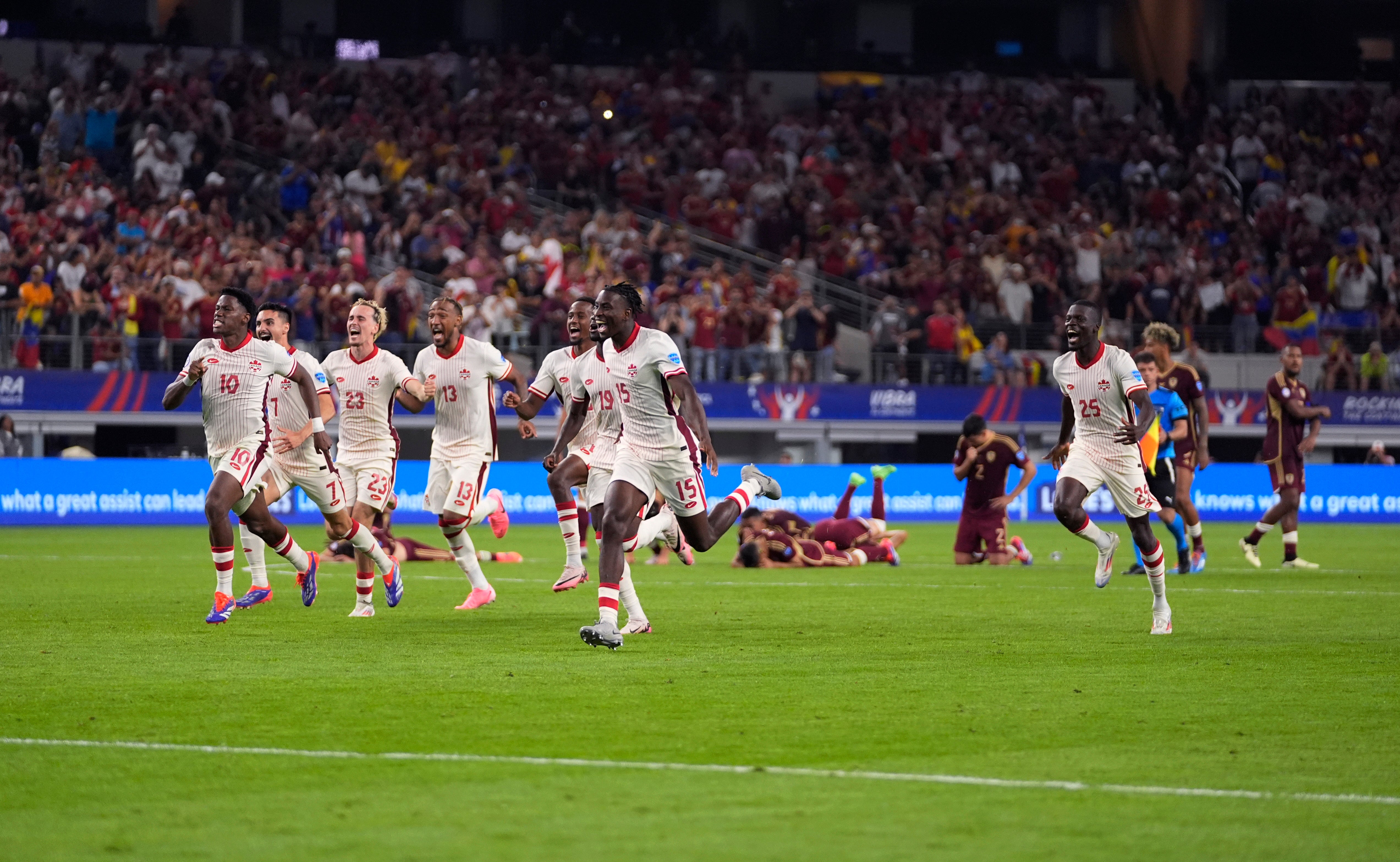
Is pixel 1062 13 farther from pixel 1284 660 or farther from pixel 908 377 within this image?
pixel 1284 660

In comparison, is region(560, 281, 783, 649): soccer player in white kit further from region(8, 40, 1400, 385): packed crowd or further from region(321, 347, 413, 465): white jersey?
region(8, 40, 1400, 385): packed crowd

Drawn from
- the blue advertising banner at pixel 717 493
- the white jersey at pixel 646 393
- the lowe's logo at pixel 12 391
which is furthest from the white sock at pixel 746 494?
the lowe's logo at pixel 12 391

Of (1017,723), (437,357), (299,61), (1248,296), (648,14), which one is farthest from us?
(648,14)

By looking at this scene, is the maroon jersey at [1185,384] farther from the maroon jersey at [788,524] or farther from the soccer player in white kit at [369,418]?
the soccer player in white kit at [369,418]

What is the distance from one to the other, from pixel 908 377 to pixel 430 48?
15.5 metres

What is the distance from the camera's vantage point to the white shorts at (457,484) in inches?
607

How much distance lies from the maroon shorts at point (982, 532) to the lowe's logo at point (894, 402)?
1228 centimetres

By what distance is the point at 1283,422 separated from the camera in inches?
845

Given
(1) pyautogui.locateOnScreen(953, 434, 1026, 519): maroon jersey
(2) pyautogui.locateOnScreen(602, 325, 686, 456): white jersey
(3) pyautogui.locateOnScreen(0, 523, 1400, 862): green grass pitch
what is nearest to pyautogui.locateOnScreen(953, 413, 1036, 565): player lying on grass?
(1) pyautogui.locateOnScreen(953, 434, 1026, 519): maroon jersey

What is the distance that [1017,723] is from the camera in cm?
871

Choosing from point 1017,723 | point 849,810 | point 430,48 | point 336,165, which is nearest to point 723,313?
point 336,165

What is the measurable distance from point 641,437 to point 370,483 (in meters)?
3.98

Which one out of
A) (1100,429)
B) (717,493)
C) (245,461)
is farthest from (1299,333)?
(245,461)

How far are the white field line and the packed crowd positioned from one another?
22920 mm
